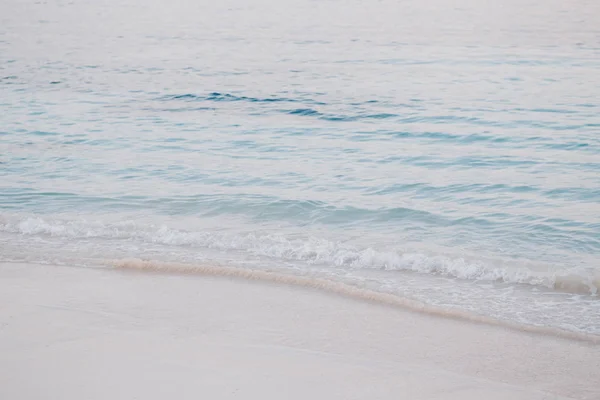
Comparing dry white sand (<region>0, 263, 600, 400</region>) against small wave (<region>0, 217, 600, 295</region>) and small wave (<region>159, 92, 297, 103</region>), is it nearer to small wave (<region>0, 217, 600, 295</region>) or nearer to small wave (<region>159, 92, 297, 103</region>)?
small wave (<region>0, 217, 600, 295</region>)

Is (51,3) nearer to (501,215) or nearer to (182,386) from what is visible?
(501,215)

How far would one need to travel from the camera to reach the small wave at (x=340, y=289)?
592 centimetres

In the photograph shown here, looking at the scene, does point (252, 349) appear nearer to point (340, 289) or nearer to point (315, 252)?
point (340, 289)

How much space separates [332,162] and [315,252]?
418 cm

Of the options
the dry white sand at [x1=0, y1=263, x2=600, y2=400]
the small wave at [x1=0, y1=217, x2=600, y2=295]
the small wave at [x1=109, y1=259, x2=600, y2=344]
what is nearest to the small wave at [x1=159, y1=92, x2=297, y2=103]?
the small wave at [x1=0, y1=217, x2=600, y2=295]

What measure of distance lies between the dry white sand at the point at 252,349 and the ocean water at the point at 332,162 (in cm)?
66

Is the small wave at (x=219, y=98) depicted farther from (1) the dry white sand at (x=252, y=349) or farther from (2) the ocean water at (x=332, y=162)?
(1) the dry white sand at (x=252, y=349)

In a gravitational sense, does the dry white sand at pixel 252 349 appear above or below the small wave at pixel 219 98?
above

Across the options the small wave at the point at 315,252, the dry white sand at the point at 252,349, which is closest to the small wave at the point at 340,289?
the dry white sand at the point at 252,349

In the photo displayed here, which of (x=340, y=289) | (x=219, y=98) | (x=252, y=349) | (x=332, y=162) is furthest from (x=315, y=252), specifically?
(x=219, y=98)

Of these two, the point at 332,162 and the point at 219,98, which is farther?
the point at 219,98

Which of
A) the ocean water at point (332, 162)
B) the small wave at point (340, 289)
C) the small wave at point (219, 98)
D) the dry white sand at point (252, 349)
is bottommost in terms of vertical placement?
the small wave at point (219, 98)

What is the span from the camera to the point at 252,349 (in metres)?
5.41

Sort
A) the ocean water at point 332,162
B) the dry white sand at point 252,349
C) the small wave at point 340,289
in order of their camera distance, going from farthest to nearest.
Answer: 1. the ocean water at point 332,162
2. the small wave at point 340,289
3. the dry white sand at point 252,349
